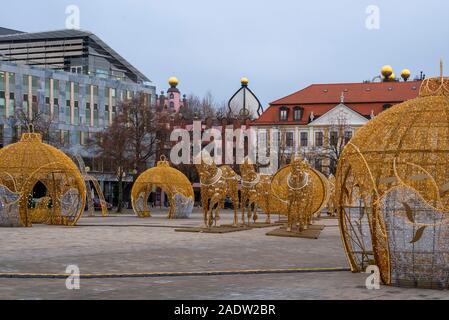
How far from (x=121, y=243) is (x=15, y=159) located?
32.5 feet

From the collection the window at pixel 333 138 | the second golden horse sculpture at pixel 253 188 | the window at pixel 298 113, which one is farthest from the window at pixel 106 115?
the second golden horse sculpture at pixel 253 188

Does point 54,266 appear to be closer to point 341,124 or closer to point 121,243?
point 121,243

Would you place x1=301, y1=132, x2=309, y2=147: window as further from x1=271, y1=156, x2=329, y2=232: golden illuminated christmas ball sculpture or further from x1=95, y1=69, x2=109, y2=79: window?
x1=271, y1=156, x2=329, y2=232: golden illuminated christmas ball sculpture

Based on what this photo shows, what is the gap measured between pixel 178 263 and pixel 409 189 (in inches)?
248

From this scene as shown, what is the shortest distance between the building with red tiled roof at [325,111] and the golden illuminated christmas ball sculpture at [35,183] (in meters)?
40.2

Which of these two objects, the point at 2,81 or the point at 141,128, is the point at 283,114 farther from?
the point at 2,81

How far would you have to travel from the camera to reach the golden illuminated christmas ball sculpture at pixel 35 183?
29.4 meters

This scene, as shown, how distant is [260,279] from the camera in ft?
46.6

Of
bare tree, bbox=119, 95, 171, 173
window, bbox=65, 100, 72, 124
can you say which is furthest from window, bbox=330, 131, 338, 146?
window, bbox=65, 100, 72, 124

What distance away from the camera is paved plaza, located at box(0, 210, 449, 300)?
1216 centimetres

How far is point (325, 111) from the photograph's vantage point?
76.2 m

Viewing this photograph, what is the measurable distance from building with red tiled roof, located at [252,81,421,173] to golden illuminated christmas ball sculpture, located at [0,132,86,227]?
4015 cm

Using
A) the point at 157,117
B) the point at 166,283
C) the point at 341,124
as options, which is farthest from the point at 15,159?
the point at 341,124
